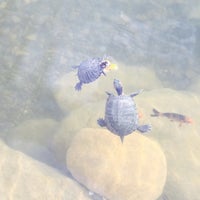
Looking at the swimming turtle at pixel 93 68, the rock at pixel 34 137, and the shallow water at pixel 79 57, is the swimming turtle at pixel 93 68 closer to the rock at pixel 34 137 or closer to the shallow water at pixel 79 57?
the shallow water at pixel 79 57

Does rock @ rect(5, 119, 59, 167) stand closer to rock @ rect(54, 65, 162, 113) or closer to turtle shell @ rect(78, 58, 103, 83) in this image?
rock @ rect(54, 65, 162, 113)

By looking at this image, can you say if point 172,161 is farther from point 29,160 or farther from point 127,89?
point 29,160

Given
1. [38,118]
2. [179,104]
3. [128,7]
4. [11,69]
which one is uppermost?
[128,7]

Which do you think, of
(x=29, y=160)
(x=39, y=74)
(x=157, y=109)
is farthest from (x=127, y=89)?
(x=29, y=160)

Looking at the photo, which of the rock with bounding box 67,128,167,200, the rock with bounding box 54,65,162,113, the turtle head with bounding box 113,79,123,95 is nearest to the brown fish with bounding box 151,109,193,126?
the rock with bounding box 67,128,167,200

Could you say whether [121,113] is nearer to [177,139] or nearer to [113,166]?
[113,166]

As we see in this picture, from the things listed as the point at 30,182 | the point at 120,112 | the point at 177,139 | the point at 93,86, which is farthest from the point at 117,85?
the point at 93,86
